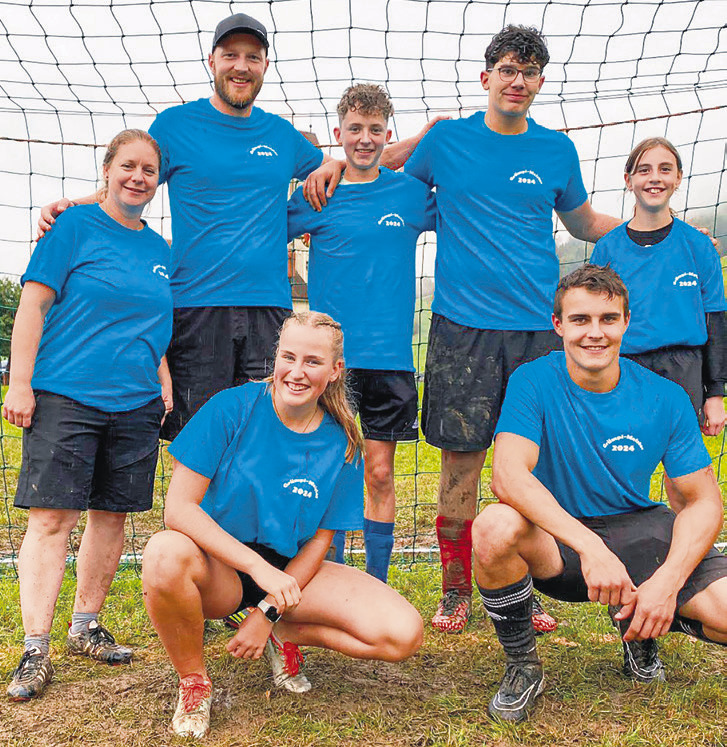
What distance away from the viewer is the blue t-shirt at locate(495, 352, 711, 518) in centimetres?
255

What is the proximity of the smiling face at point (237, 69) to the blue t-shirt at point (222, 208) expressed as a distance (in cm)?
7

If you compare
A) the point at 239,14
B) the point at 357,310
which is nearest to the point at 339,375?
the point at 357,310

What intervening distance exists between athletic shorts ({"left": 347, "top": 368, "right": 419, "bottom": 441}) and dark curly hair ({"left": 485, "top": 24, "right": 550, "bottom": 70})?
4.20ft

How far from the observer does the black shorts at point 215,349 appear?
3.15 meters

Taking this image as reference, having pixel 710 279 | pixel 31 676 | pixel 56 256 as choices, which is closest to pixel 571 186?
pixel 710 279

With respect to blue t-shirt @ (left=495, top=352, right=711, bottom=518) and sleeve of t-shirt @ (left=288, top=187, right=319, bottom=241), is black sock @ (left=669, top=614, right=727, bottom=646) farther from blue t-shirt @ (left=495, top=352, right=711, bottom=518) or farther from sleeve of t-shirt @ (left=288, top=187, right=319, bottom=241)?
sleeve of t-shirt @ (left=288, top=187, right=319, bottom=241)

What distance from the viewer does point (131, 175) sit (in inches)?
114

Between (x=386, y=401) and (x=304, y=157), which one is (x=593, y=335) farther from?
(x=304, y=157)

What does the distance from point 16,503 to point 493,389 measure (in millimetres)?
1764

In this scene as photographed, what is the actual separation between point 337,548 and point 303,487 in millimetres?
747

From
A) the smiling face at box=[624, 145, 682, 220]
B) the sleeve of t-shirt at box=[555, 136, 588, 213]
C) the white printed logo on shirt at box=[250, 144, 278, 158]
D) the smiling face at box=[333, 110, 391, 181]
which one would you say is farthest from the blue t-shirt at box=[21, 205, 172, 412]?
the smiling face at box=[624, 145, 682, 220]

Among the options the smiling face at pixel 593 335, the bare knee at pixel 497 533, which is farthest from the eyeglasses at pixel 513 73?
the bare knee at pixel 497 533

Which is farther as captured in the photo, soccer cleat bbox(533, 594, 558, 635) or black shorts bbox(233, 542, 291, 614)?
soccer cleat bbox(533, 594, 558, 635)

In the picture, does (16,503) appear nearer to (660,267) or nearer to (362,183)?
(362,183)
